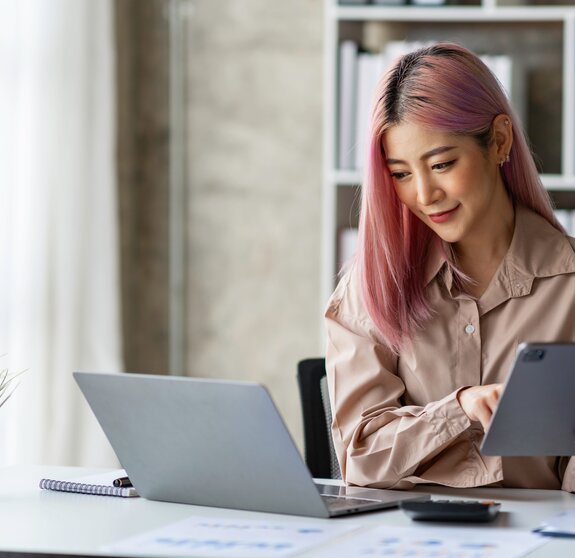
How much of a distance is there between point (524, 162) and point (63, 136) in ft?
5.59

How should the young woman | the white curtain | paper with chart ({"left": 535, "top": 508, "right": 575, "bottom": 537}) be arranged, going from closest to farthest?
paper with chart ({"left": 535, "top": 508, "right": 575, "bottom": 537}) → the young woman → the white curtain

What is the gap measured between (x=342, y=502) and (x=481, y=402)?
245mm

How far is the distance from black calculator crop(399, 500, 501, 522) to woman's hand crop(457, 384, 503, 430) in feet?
0.56

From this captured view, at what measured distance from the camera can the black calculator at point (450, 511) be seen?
4.66 ft

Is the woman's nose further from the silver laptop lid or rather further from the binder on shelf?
the binder on shelf

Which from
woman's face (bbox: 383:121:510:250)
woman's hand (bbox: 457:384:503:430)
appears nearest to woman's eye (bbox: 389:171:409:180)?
woman's face (bbox: 383:121:510:250)

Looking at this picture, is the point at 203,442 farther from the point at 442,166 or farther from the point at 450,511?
the point at 442,166

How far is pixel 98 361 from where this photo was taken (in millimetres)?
3428

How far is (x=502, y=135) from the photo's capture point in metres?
1.88

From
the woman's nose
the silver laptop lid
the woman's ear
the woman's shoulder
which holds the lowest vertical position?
the silver laptop lid

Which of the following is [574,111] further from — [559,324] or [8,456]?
[8,456]

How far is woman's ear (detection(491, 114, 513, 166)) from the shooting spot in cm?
187

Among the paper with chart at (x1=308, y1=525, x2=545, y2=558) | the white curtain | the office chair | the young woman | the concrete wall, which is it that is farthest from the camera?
the concrete wall

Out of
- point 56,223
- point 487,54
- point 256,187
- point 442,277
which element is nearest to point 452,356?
point 442,277
